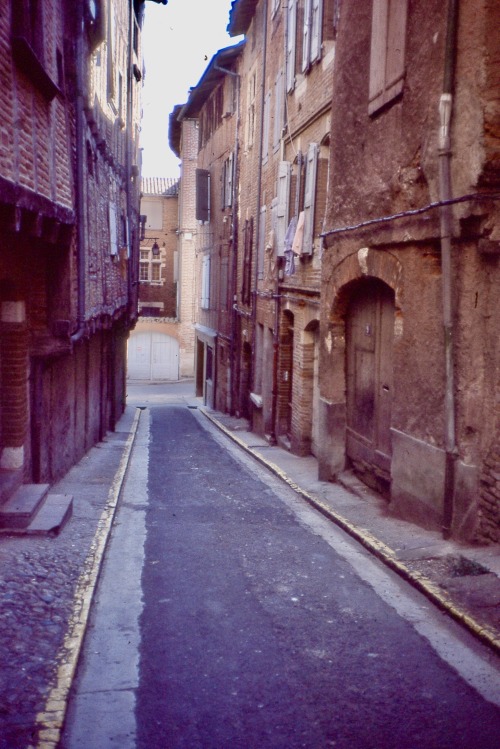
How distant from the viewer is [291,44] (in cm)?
1477

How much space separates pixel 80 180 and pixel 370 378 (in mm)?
4672

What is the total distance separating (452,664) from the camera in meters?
4.94

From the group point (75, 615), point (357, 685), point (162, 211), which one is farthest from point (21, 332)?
point (162, 211)

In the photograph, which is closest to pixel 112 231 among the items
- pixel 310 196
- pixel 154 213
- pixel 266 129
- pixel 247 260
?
pixel 310 196

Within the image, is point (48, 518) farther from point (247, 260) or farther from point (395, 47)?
point (247, 260)

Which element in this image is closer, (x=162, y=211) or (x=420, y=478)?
(x=420, y=478)

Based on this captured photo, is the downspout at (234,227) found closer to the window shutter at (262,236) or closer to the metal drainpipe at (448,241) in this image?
the window shutter at (262,236)

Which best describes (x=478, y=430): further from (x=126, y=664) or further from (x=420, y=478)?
(x=126, y=664)

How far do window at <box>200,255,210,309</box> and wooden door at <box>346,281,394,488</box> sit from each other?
1776 cm

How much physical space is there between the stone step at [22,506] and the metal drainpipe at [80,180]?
2291 mm

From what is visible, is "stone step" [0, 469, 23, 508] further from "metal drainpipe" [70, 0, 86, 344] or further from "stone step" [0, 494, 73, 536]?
"metal drainpipe" [70, 0, 86, 344]

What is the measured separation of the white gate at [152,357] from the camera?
4069 cm

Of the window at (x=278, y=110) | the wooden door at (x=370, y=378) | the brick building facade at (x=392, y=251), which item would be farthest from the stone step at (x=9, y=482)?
the window at (x=278, y=110)

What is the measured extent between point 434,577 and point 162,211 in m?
36.9
